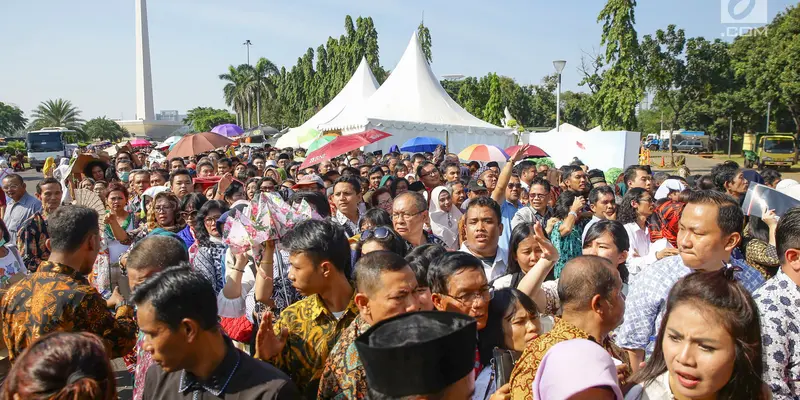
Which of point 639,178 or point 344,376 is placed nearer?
point 344,376

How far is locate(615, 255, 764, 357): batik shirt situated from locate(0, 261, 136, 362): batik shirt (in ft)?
8.95

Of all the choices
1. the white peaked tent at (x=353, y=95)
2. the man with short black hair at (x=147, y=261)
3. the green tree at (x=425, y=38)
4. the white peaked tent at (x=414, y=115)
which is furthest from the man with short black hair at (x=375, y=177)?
the green tree at (x=425, y=38)

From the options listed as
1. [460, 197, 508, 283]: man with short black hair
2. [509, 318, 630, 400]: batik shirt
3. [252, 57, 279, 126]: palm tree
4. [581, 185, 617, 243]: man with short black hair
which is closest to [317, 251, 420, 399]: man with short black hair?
[509, 318, 630, 400]: batik shirt

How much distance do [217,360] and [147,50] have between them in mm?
66137

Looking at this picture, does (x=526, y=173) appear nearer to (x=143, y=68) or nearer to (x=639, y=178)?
(x=639, y=178)

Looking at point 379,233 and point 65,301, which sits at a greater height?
point 379,233

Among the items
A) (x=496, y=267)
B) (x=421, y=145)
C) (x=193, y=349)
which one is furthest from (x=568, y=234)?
(x=421, y=145)

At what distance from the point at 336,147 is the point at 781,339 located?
7.45m

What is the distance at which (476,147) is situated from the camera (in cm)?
1185

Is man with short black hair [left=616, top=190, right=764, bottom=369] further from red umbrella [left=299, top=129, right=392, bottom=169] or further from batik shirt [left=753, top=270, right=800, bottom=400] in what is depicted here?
Answer: red umbrella [left=299, top=129, right=392, bottom=169]

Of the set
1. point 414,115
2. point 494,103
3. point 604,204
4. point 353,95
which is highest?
point 494,103

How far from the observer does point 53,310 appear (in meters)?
2.72

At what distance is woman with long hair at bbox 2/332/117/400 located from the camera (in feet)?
6.01

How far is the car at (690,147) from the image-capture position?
4928 centimetres
